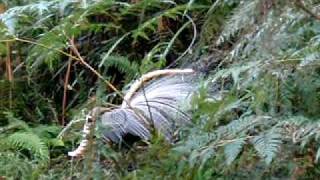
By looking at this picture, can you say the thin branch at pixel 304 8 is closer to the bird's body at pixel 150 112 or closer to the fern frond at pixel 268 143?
the fern frond at pixel 268 143

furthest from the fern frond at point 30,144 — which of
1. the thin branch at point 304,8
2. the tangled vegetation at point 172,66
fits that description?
the thin branch at point 304,8

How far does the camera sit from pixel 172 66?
8.95 ft

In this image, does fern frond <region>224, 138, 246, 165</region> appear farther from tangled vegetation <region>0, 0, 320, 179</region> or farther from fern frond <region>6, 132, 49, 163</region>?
fern frond <region>6, 132, 49, 163</region>

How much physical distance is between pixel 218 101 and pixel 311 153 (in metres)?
0.33

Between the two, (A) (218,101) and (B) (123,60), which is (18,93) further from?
(A) (218,101)

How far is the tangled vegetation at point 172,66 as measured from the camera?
1672 millimetres

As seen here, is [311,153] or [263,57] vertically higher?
[263,57]

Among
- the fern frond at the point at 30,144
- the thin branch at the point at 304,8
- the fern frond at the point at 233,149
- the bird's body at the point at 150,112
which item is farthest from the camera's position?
the fern frond at the point at 30,144

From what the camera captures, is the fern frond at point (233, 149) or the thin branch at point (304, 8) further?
the fern frond at point (233, 149)

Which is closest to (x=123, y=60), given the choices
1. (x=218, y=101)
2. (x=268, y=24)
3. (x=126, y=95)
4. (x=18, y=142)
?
(x=126, y=95)

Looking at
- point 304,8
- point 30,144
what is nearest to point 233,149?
point 304,8

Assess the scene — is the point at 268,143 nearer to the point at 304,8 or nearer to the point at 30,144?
the point at 304,8

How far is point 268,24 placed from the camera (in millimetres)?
1552

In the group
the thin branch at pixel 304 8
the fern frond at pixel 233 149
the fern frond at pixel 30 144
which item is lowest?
the fern frond at pixel 30 144
